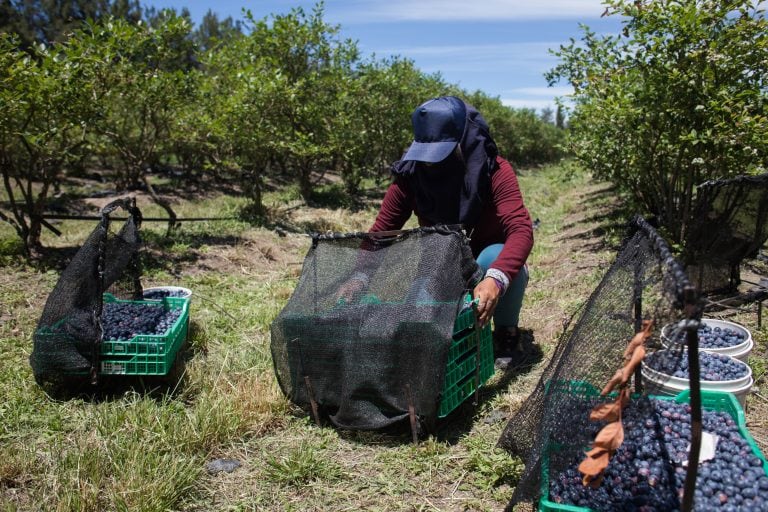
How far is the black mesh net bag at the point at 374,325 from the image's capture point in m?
2.57

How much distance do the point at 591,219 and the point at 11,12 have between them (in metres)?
26.1

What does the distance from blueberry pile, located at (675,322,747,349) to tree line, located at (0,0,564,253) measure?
5.20m

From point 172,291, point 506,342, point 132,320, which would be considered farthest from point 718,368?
point 172,291

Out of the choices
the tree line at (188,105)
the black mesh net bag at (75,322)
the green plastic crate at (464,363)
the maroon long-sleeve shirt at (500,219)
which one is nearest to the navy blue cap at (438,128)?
the maroon long-sleeve shirt at (500,219)

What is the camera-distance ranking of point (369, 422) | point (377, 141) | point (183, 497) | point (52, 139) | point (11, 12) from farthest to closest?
1. point (11, 12)
2. point (377, 141)
3. point (52, 139)
4. point (369, 422)
5. point (183, 497)

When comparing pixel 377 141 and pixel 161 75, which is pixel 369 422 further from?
pixel 377 141

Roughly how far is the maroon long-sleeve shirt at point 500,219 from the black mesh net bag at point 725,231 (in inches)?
53.7

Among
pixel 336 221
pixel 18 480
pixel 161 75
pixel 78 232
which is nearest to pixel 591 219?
pixel 336 221

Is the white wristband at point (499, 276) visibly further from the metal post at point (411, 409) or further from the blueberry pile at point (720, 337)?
the blueberry pile at point (720, 337)

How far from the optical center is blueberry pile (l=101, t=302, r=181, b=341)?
3266 mm

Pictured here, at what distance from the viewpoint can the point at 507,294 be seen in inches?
136

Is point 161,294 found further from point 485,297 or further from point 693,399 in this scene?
point 693,399

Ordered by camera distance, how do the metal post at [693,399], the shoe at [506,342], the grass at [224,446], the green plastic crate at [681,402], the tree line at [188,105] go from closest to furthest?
the metal post at [693,399]
the green plastic crate at [681,402]
the grass at [224,446]
the shoe at [506,342]
the tree line at [188,105]

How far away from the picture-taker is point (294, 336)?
9.16 ft
